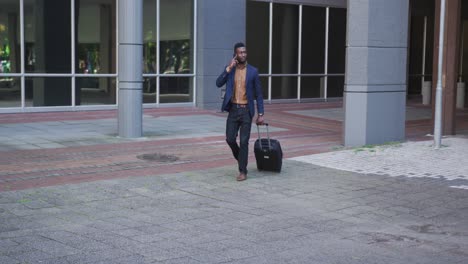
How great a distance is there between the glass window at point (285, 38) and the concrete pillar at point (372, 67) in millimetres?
10510

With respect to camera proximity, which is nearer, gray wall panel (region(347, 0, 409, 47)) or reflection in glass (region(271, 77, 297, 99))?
gray wall panel (region(347, 0, 409, 47))

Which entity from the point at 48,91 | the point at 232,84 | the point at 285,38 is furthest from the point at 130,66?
the point at 285,38

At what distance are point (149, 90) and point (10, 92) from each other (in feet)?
14.5

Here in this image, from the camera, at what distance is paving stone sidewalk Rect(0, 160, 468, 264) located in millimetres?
5930

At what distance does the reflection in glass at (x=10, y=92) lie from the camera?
17891 millimetres

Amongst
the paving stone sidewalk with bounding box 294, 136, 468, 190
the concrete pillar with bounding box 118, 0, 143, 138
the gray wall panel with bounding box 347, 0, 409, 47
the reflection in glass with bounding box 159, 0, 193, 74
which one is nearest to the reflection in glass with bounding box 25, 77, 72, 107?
the reflection in glass with bounding box 159, 0, 193, 74

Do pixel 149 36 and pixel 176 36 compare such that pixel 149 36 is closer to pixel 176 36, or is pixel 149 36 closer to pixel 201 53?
pixel 176 36

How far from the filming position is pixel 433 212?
25.7ft

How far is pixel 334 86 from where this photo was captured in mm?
25844

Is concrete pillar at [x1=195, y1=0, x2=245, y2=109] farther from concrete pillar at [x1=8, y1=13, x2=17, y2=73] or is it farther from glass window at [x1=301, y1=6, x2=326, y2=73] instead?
concrete pillar at [x1=8, y1=13, x2=17, y2=73]

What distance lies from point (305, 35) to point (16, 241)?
19.5 meters

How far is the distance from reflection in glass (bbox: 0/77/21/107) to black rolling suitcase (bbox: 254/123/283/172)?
34.2ft

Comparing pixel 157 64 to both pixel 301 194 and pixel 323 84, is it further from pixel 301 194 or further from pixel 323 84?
pixel 301 194

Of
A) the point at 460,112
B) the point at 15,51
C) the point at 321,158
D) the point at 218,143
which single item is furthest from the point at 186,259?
the point at 460,112
